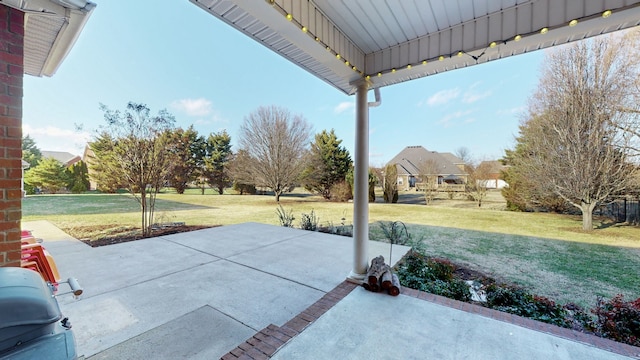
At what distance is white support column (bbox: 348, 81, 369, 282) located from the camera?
2.88m

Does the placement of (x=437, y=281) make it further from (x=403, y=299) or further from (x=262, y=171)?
(x=262, y=171)

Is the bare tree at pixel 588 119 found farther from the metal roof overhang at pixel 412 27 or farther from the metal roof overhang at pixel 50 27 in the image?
the metal roof overhang at pixel 50 27

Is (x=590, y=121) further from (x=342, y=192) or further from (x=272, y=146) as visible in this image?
(x=272, y=146)

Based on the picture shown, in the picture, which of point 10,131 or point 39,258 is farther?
point 39,258

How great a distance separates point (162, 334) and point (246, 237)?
3.26 m

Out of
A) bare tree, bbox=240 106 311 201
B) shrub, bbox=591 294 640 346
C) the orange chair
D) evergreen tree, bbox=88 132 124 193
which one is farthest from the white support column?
bare tree, bbox=240 106 311 201

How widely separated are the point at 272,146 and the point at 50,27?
39.7ft

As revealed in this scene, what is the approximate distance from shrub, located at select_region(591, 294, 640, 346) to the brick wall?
14.9 ft

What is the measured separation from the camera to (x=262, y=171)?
13.8m

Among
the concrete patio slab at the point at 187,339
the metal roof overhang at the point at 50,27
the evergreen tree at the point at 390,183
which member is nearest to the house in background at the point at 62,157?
the metal roof overhang at the point at 50,27

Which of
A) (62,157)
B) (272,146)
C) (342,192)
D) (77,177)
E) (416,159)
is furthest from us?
(416,159)

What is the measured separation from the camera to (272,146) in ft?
44.9

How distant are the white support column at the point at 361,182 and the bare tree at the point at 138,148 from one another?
5.43 metres

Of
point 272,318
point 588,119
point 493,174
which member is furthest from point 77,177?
point 493,174
